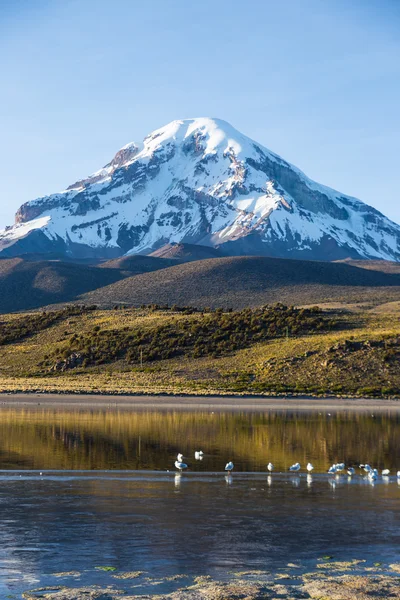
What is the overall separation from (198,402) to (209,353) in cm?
2329

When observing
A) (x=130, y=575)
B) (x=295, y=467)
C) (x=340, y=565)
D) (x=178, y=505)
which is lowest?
(x=340, y=565)

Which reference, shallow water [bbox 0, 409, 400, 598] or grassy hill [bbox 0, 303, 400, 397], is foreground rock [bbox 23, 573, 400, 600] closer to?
shallow water [bbox 0, 409, 400, 598]

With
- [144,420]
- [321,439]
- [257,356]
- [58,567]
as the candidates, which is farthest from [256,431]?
[257,356]

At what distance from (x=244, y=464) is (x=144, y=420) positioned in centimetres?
1810

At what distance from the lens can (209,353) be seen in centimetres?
8469

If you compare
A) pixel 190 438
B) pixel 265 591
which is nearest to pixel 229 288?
pixel 190 438

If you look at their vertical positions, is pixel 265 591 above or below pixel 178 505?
below

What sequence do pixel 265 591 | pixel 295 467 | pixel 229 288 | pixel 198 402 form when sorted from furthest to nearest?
pixel 229 288
pixel 198 402
pixel 295 467
pixel 265 591

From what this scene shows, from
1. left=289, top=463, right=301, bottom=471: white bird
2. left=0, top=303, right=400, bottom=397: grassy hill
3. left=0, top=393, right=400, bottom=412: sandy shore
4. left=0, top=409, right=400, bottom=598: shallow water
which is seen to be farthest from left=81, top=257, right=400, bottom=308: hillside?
left=289, top=463, right=301, bottom=471: white bird

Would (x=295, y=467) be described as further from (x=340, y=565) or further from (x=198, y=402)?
(x=198, y=402)

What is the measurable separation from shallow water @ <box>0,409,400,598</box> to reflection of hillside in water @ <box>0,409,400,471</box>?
0.10 m

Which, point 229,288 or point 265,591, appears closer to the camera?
point 265,591

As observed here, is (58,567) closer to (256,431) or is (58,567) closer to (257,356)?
(256,431)

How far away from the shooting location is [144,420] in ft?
160
